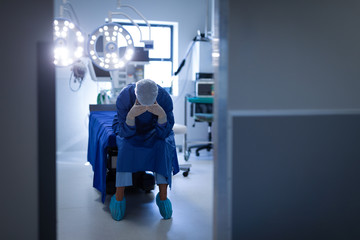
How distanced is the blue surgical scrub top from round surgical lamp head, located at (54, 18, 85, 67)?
1.78 ft

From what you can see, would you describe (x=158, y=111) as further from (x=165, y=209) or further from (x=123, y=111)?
(x=165, y=209)

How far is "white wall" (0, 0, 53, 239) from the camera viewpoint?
1.29 metres

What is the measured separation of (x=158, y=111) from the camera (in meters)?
2.49

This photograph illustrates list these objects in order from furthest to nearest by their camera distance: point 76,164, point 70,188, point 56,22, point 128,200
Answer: point 76,164 → point 70,188 → point 128,200 → point 56,22

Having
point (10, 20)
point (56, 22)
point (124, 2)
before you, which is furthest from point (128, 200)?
point (124, 2)

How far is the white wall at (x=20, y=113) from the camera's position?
4.25 ft

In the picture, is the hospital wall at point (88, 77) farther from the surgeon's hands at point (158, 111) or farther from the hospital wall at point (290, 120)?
the hospital wall at point (290, 120)

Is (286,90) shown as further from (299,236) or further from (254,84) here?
(299,236)

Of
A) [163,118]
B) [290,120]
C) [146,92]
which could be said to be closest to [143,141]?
[163,118]

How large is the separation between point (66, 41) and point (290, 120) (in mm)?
1851

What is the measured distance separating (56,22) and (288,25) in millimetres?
1758

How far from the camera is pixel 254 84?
152 cm

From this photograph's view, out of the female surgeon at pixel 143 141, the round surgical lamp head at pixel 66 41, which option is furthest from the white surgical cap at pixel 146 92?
the round surgical lamp head at pixel 66 41

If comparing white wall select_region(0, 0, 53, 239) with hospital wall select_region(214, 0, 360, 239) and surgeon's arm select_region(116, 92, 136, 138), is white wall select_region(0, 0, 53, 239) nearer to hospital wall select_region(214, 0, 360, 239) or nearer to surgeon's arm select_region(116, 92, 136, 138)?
hospital wall select_region(214, 0, 360, 239)
